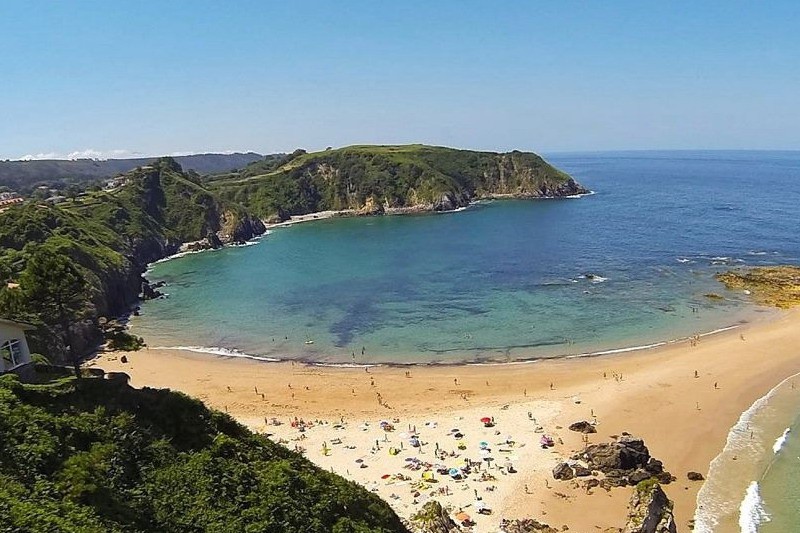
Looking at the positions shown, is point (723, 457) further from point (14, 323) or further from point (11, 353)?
point (14, 323)

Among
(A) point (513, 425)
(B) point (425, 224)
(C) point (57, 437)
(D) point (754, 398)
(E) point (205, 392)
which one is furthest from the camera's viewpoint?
(B) point (425, 224)

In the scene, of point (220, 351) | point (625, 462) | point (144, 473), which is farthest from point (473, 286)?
point (144, 473)

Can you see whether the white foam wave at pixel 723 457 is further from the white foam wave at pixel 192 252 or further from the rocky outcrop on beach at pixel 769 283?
the white foam wave at pixel 192 252

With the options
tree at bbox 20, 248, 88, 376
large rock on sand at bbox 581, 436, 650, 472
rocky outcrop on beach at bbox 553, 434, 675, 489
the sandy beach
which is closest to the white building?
tree at bbox 20, 248, 88, 376

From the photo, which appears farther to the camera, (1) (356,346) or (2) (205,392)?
(1) (356,346)

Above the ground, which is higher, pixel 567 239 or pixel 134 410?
pixel 134 410

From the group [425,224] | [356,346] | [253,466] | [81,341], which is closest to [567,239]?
[425,224]

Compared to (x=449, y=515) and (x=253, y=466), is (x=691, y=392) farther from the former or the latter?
(x=253, y=466)

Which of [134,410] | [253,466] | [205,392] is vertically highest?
[134,410]
